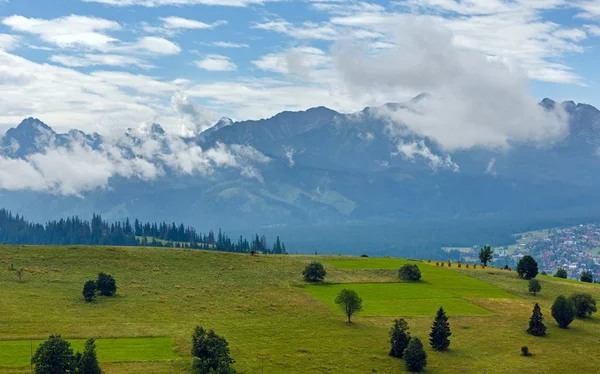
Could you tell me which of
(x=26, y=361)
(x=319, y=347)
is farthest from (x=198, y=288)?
(x=26, y=361)

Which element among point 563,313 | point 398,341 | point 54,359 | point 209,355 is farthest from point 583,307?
point 54,359

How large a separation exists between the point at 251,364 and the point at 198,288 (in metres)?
42.8

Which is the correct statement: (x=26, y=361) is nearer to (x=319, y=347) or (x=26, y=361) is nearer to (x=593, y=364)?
(x=319, y=347)

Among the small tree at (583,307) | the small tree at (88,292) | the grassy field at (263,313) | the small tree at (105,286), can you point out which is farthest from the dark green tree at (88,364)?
the small tree at (583,307)

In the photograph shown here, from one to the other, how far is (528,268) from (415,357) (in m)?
81.8

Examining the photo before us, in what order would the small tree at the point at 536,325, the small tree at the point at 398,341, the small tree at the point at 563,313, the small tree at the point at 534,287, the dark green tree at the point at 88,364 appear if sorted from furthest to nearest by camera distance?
the small tree at the point at 534,287
the small tree at the point at 563,313
the small tree at the point at 536,325
the small tree at the point at 398,341
the dark green tree at the point at 88,364

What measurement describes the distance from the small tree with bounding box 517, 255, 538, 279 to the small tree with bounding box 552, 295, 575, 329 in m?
45.5

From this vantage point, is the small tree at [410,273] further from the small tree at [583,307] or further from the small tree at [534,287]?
the small tree at [583,307]

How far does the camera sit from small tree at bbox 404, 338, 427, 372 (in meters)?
91.8

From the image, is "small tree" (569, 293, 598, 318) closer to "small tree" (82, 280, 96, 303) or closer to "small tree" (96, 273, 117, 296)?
"small tree" (96, 273, 117, 296)

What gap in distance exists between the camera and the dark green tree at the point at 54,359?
247 ft

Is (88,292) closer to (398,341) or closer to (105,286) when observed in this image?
(105,286)

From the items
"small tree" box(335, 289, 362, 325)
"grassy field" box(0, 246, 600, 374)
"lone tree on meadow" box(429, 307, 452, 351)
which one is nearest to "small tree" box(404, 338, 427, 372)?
"grassy field" box(0, 246, 600, 374)

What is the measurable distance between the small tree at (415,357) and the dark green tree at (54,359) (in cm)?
4517
